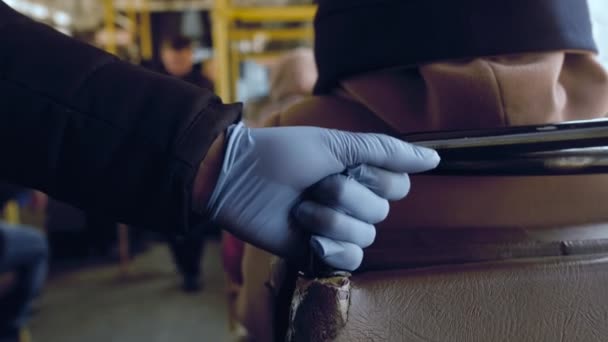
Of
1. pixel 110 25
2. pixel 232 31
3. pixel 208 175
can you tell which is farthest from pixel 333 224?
pixel 110 25

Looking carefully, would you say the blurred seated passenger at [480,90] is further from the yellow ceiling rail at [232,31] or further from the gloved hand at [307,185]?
the yellow ceiling rail at [232,31]

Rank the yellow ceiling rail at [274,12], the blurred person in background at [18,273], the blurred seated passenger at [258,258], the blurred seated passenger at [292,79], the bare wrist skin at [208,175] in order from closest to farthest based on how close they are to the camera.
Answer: the bare wrist skin at [208,175]
the blurred seated passenger at [258,258]
the blurred seated passenger at [292,79]
the blurred person in background at [18,273]
the yellow ceiling rail at [274,12]

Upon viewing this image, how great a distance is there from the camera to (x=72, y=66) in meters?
0.59

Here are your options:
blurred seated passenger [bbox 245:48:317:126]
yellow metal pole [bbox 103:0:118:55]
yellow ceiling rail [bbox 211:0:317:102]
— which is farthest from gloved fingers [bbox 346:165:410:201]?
yellow metal pole [bbox 103:0:118:55]

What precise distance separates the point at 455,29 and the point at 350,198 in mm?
230

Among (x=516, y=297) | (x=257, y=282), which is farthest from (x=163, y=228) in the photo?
(x=516, y=297)

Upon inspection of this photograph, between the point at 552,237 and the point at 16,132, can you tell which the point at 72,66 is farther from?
the point at 552,237

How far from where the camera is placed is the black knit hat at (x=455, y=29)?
23.5 inches

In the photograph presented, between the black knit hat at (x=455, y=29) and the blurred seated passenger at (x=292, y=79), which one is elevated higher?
the black knit hat at (x=455, y=29)

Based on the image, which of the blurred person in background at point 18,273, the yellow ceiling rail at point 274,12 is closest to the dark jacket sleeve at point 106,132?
the blurred person in background at point 18,273

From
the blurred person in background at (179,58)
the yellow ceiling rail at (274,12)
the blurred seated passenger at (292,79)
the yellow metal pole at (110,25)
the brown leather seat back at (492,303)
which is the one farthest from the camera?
the blurred person in background at (179,58)

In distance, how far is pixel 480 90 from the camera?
59 centimetres

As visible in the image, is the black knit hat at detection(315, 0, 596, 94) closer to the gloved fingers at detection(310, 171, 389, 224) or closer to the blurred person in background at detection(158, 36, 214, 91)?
the gloved fingers at detection(310, 171, 389, 224)

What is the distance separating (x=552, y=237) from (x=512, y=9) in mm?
253
